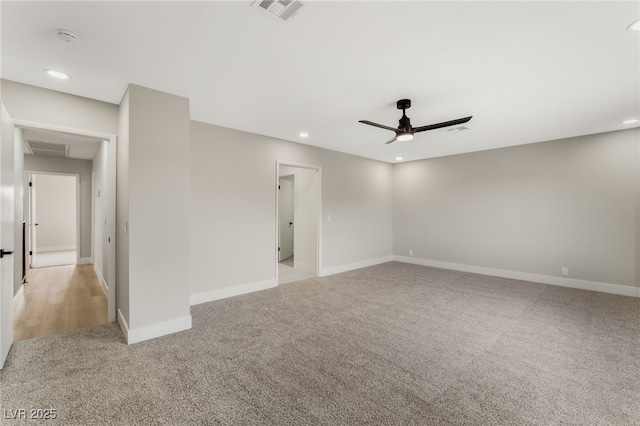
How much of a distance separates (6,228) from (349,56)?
3.39 m

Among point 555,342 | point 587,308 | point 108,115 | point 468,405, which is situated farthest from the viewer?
point 587,308

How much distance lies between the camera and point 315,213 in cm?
552

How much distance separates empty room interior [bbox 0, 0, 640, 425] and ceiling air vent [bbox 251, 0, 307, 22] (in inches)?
0.7

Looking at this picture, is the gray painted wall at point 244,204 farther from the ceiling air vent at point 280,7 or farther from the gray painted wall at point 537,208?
the ceiling air vent at point 280,7

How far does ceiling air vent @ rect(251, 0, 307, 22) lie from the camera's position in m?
1.62

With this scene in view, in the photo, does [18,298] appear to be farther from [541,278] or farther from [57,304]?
[541,278]

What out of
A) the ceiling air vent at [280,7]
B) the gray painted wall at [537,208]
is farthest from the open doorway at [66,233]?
the gray painted wall at [537,208]

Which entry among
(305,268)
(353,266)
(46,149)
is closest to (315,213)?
(305,268)

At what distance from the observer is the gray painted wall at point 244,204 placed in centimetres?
381

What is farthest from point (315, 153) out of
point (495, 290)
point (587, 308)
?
point (587, 308)

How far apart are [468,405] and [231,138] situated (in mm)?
4118

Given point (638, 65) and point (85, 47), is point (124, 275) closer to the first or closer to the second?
point (85, 47)

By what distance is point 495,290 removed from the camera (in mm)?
4457

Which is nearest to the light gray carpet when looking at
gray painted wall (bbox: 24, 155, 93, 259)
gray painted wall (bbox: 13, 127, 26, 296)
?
gray painted wall (bbox: 13, 127, 26, 296)
